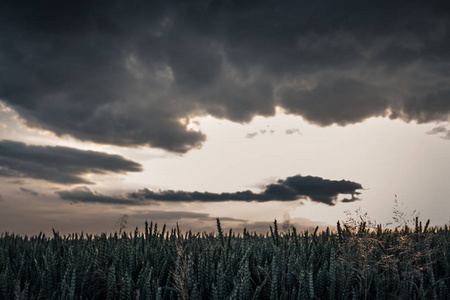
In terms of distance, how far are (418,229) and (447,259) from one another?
953 mm

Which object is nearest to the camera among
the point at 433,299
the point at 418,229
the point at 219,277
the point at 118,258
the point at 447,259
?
the point at 219,277

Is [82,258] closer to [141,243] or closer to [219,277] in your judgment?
[141,243]

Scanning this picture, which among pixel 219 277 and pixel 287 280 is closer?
pixel 219 277

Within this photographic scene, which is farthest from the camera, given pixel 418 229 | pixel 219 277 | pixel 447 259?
pixel 418 229

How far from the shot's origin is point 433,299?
3.16 m

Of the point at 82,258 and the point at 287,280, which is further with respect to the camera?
the point at 82,258

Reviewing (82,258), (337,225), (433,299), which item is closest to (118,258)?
(82,258)

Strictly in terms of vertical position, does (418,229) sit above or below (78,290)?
above

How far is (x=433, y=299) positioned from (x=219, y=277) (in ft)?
6.29

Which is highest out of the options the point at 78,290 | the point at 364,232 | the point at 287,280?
the point at 364,232

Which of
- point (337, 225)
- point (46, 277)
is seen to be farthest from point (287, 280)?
point (46, 277)

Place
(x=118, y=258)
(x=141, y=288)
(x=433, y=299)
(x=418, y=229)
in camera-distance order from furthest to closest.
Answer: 1. (x=418, y=229)
2. (x=118, y=258)
3. (x=433, y=299)
4. (x=141, y=288)

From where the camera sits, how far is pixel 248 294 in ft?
9.07

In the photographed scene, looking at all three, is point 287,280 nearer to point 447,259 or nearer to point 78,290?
point 78,290
